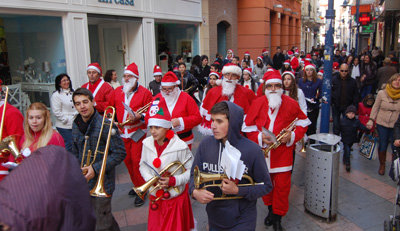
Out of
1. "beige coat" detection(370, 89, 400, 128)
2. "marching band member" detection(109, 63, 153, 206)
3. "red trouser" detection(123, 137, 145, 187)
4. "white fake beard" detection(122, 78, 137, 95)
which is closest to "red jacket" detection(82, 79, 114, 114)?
"marching band member" detection(109, 63, 153, 206)

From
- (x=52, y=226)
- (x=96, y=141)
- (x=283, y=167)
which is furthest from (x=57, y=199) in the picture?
(x=283, y=167)

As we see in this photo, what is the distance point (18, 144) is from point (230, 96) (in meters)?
3.30

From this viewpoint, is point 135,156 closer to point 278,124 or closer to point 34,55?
point 278,124

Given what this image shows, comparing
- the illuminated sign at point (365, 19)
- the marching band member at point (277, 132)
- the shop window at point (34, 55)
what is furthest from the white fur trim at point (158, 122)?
the illuminated sign at point (365, 19)

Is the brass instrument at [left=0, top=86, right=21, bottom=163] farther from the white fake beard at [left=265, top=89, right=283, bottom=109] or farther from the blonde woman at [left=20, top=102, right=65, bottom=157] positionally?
the white fake beard at [left=265, top=89, right=283, bottom=109]

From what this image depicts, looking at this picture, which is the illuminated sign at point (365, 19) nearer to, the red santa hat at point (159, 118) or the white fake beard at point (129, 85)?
the white fake beard at point (129, 85)

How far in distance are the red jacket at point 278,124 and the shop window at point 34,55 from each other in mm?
6183

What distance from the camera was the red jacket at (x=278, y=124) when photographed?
4.25 meters

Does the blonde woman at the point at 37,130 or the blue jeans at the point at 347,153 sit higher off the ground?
the blonde woman at the point at 37,130

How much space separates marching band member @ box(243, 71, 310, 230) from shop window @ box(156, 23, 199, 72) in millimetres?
9685

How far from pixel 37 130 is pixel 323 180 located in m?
3.58

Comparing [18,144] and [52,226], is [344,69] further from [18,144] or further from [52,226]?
[52,226]

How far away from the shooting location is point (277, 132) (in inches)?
171

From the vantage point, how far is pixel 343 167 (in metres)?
6.65
